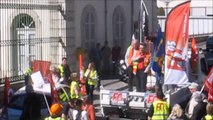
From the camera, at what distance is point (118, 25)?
2984 centimetres

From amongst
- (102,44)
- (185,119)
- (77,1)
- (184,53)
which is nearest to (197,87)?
(184,53)

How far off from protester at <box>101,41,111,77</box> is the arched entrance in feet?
15.2

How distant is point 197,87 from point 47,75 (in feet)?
12.3

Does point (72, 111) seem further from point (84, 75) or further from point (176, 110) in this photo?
point (84, 75)

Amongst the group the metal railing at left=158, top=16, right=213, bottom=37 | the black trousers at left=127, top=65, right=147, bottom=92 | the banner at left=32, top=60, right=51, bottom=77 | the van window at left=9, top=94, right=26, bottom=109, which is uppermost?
the metal railing at left=158, top=16, right=213, bottom=37

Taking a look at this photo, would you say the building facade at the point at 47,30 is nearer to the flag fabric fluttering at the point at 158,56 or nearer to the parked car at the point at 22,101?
the parked car at the point at 22,101

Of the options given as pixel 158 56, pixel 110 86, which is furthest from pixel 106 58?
pixel 158 56

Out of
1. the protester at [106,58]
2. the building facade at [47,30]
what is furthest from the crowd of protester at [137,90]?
the protester at [106,58]

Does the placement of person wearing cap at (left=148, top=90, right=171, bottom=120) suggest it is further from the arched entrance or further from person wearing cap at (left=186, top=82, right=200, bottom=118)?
the arched entrance

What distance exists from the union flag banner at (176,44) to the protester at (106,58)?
13.8 meters

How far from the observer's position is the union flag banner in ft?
46.0

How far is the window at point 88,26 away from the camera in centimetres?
2648

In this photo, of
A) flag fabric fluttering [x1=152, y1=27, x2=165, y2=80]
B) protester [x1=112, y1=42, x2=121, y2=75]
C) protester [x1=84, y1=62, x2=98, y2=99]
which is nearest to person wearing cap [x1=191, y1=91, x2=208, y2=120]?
flag fabric fluttering [x1=152, y1=27, x2=165, y2=80]

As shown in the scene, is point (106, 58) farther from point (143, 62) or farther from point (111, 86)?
point (143, 62)
